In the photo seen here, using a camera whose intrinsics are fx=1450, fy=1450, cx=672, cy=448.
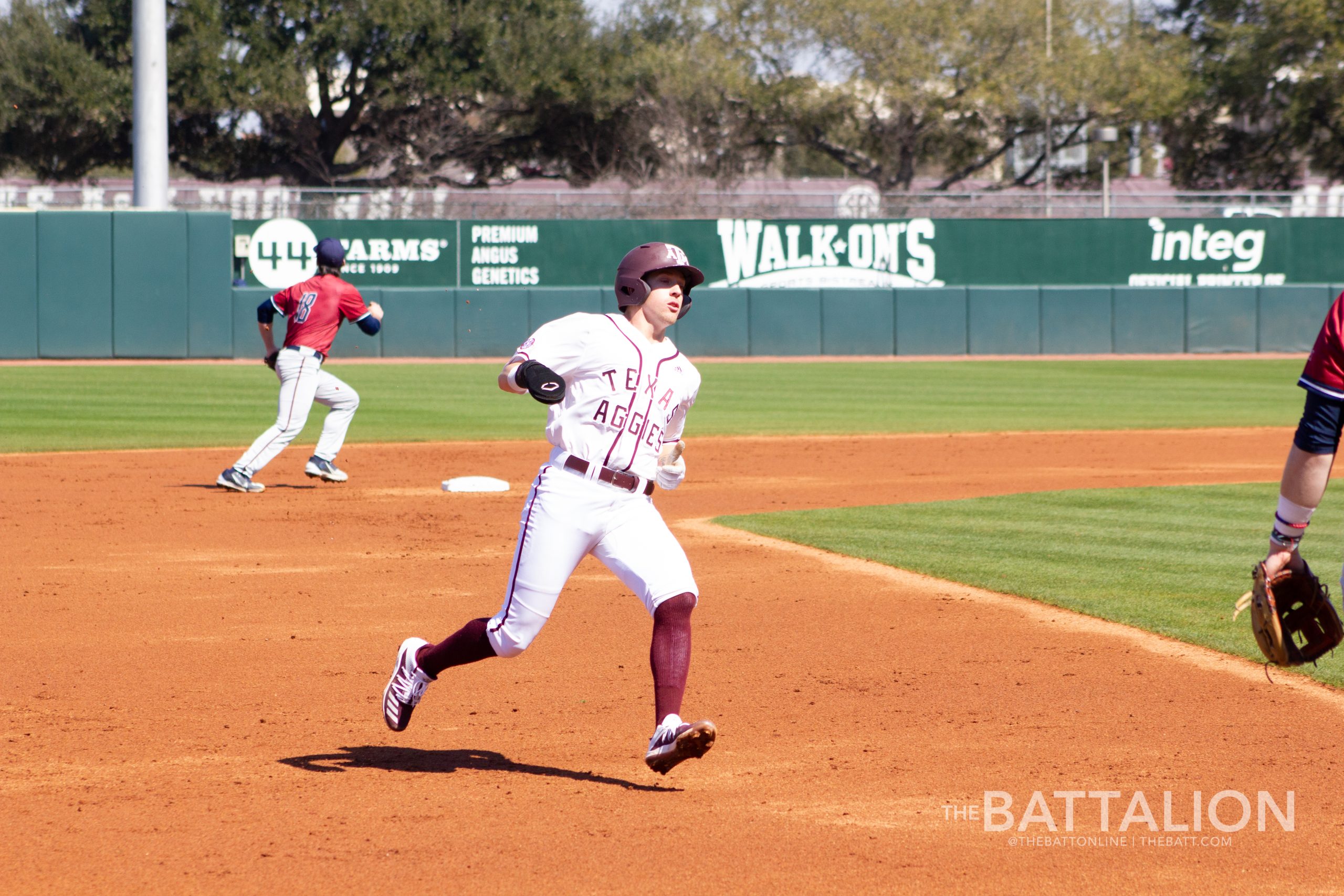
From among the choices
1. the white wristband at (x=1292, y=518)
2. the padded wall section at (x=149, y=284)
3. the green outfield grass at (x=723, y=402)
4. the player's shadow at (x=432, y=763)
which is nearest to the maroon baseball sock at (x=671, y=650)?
the player's shadow at (x=432, y=763)

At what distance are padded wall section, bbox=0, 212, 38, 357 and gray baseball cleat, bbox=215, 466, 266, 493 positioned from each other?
1469cm

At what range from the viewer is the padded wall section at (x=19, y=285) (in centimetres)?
2422

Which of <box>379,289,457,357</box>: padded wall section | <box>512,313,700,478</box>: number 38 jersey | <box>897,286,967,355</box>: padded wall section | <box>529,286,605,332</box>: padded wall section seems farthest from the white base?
<box>897,286,967,355</box>: padded wall section

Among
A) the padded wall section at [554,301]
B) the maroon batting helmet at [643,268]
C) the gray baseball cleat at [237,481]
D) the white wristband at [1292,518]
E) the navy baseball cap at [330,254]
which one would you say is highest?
the padded wall section at [554,301]

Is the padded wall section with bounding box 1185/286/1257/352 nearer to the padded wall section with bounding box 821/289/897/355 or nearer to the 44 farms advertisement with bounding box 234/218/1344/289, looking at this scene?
the 44 farms advertisement with bounding box 234/218/1344/289

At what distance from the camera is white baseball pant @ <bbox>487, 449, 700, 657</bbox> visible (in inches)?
180

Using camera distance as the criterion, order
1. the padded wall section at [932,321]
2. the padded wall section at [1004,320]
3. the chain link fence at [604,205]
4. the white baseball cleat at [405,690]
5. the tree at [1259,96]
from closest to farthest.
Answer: the white baseball cleat at [405,690], the padded wall section at [932,321], the padded wall section at [1004,320], the chain link fence at [604,205], the tree at [1259,96]

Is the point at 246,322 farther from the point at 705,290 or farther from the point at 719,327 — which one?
the point at 719,327

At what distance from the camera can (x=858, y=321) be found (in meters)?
29.9

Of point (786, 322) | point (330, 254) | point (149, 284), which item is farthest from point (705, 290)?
point (330, 254)

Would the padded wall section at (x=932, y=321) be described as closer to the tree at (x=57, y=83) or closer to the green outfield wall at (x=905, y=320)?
Result: the green outfield wall at (x=905, y=320)

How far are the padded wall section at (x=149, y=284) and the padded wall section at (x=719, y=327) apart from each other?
31.1ft

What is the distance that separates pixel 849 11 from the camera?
50.2 m

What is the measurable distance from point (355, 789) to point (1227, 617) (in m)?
4.67
